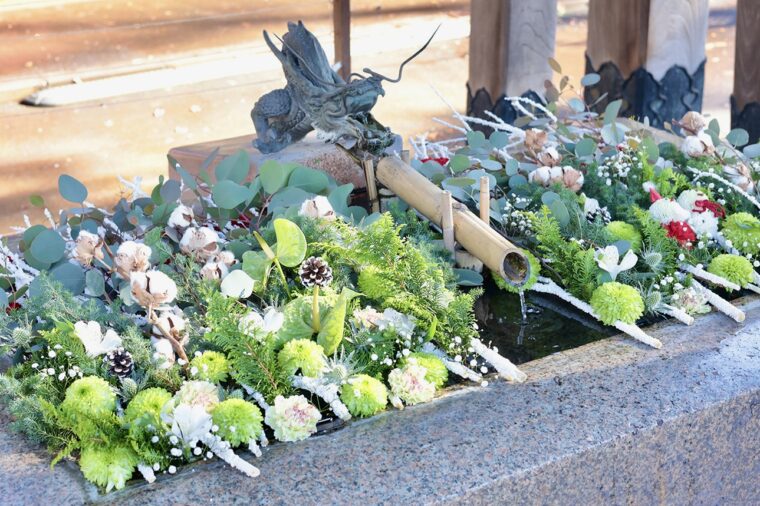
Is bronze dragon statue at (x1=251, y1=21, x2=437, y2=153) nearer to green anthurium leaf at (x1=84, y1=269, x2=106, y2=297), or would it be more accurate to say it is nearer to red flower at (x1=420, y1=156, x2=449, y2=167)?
red flower at (x1=420, y1=156, x2=449, y2=167)

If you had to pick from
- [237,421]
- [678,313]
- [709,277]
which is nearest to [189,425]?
[237,421]

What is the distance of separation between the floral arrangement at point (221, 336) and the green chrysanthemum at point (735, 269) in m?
0.43

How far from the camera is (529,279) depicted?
1.52 meters

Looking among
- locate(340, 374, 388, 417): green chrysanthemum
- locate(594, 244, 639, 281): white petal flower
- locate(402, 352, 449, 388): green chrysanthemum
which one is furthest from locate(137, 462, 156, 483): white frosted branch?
locate(594, 244, 639, 281): white petal flower

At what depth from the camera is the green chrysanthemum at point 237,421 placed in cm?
113

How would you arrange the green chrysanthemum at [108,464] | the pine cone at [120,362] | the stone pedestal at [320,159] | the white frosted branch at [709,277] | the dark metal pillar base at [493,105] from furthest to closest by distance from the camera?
the dark metal pillar base at [493,105] → the stone pedestal at [320,159] → the white frosted branch at [709,277] → the pine cone at [120,362] → the green chrysanthemum at [108,464]

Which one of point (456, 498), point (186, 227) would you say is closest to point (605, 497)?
point (456, 498)

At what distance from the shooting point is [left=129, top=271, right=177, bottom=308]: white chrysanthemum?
1.22 meters

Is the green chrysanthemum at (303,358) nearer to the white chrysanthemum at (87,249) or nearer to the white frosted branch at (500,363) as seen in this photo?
the white frosted branch at (500,363)

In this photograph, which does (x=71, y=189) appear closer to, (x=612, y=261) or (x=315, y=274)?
(x=315, y=274)

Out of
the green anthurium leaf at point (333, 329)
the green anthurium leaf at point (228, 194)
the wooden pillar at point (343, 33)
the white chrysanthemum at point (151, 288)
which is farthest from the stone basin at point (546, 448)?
the wooden pillar at point (343, 33)

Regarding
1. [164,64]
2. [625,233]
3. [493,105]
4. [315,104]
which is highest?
[315,104]

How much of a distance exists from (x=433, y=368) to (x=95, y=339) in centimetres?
44

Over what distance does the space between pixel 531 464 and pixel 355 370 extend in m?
0.27
